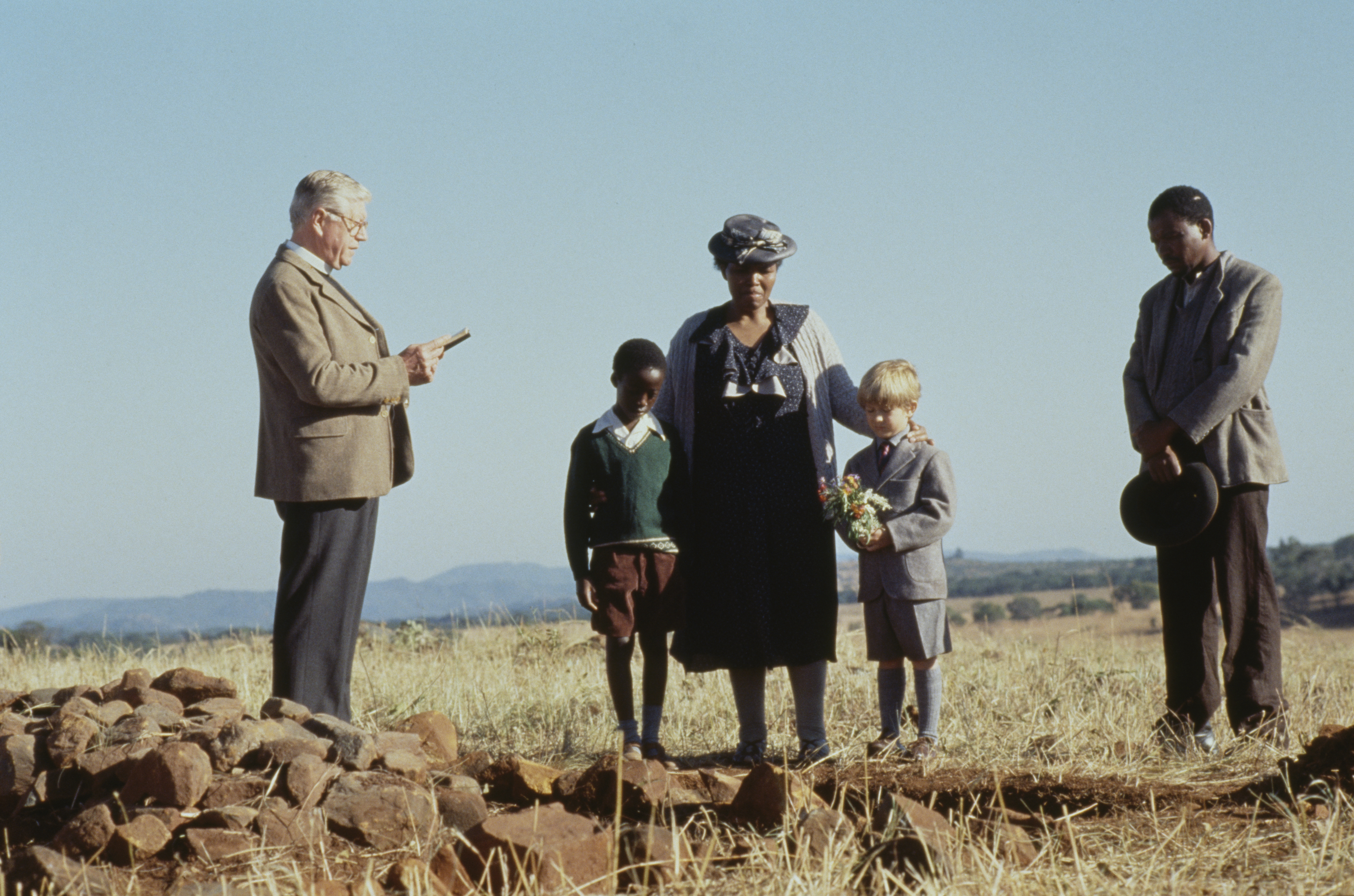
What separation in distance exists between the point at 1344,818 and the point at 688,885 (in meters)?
1.97

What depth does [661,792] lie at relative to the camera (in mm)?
3725

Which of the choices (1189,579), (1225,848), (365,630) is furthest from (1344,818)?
(365,630)

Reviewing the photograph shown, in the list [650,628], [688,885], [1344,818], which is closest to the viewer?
[688,885]

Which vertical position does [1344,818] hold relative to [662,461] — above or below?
below

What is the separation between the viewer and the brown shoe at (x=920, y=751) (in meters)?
5.00

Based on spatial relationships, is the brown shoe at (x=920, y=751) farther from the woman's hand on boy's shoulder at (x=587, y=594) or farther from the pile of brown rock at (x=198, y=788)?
the pile of brown rock at (x=198, y=788)

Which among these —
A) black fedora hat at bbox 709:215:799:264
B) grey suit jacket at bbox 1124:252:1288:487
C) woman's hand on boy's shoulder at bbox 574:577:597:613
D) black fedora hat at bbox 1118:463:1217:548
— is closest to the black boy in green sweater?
woman's hand on boy's shoulder at bbox 574:577:597:613

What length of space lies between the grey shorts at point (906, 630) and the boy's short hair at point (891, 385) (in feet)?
2.65

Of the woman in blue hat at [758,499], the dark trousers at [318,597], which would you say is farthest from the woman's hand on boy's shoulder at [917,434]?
the dark trousers at [318,597]

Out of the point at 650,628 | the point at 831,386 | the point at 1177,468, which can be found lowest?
the point at 650,628

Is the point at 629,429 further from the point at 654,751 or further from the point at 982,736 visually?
the point at 982,736

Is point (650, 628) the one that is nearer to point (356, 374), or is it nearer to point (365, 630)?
point (356, 374)

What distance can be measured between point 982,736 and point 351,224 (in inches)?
134

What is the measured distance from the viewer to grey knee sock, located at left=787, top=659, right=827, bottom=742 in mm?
5262
